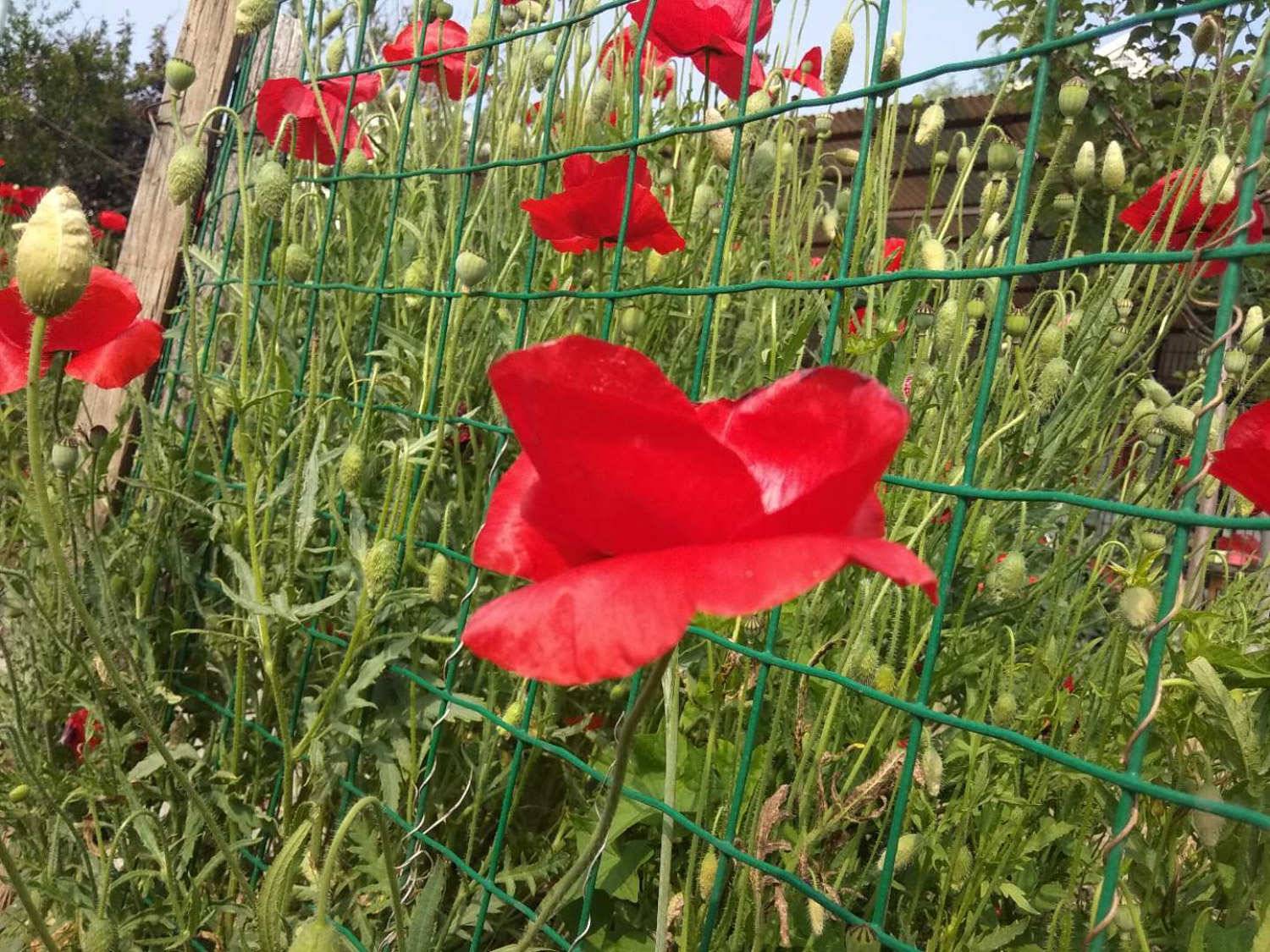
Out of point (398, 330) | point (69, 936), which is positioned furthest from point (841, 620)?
Result: point (69, 936)

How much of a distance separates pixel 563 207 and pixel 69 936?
3.75 feet

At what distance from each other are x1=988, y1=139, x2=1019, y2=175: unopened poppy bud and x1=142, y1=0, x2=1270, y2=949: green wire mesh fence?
119 millimetres

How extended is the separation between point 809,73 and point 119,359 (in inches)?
42.3

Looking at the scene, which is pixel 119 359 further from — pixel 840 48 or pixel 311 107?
pixel 840 48

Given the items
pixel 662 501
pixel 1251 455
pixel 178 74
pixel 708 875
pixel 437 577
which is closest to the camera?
pixel 662 501

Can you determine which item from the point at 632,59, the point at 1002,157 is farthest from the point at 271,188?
the point at 1002,157

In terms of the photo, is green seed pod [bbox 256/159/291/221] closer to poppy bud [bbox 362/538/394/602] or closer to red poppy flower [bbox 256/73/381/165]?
red poppy flower [bbox 256/73/381/165]

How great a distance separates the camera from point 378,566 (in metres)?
1.10

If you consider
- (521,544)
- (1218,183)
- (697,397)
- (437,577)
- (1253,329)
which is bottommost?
(437,577)

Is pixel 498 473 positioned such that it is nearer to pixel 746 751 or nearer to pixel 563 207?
pixel 563 207

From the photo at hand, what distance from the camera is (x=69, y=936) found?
140cm

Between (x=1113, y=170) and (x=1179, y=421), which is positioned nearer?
(x=1179, y=421)

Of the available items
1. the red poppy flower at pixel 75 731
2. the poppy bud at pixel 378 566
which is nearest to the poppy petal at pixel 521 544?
the poppy bud at pixel 378 566

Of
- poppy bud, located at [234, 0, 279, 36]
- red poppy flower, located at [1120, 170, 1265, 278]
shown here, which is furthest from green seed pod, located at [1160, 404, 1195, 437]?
poppy bud, located at [234, 0, 279, 36]
